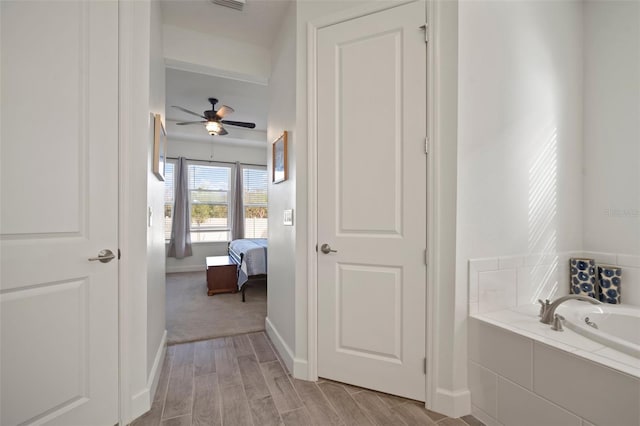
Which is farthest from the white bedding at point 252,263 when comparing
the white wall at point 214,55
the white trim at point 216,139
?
the white trim at point 216,139

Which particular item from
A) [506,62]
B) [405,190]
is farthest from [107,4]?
[506,62]

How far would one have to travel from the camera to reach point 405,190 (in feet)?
5.65

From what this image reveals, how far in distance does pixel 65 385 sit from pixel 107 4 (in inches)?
74.1

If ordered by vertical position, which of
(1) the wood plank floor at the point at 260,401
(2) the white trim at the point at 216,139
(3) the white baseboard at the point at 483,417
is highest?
(2) the white trim at the point at 216,139

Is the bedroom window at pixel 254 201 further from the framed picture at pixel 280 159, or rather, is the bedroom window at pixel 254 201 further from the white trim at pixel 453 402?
the white trim at pixel 453 402

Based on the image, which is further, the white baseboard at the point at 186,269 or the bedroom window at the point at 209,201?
the bedroom window at the point at 209,201

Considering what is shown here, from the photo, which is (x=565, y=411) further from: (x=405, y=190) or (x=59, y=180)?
(x=59, y=180)

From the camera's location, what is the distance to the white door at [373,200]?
171 centimetres

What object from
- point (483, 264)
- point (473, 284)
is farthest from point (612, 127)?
point (473, 284)

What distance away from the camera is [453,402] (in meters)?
1.60

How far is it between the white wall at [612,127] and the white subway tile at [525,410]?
4.41 ft

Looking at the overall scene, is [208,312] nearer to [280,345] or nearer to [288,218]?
[280,345]

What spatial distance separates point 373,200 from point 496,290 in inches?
35.4

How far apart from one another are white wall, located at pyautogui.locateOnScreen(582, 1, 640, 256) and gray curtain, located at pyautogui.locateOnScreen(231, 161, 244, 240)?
5615 millimetres
